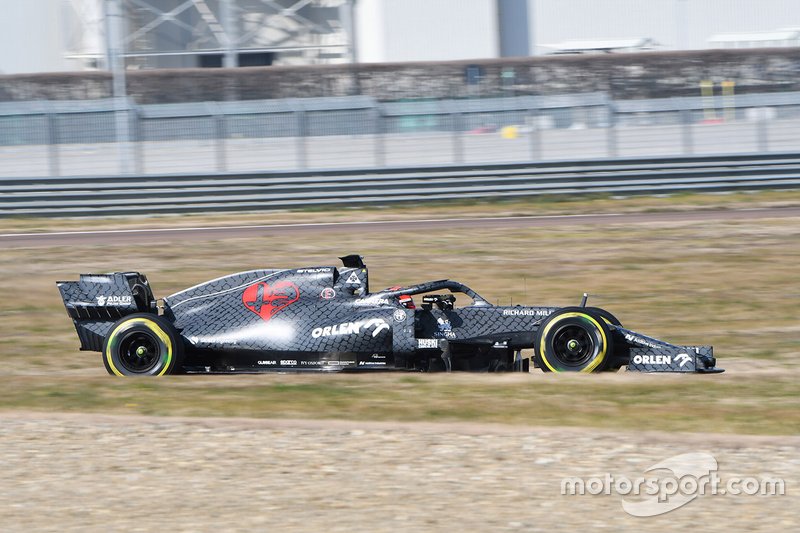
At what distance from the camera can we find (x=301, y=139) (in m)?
24.2

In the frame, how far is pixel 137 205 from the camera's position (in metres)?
23.8

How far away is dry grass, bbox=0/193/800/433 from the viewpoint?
8781 millimetres

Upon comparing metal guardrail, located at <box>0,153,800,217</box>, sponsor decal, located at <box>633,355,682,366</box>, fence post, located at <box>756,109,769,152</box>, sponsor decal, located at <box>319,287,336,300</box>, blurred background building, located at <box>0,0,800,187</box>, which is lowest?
sponsor decal, located at <box>633,355,682,366</box>

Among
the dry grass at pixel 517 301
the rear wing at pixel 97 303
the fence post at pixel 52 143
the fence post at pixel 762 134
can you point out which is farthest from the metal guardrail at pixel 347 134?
the rear wing at pixel 97 303

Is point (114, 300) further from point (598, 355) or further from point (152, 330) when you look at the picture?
point (598, 355)

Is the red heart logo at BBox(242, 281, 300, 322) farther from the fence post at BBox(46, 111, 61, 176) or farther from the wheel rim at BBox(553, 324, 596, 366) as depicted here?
the fence post at BBox(46, 111, 61, 176)

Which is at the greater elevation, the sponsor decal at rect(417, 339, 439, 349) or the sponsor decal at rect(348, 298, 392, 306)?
the sponsor decal at rect(348, 298, 392, 306)

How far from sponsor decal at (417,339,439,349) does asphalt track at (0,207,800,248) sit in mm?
11225

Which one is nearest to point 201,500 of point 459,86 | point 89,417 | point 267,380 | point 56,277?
point 89,417

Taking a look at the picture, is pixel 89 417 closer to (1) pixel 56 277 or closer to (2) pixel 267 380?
(2) pixel 267 380

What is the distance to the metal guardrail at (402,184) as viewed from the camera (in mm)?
23859

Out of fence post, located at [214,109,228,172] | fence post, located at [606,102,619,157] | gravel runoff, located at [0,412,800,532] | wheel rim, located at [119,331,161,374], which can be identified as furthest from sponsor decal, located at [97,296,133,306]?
fence post, located at [606,102,619,157]

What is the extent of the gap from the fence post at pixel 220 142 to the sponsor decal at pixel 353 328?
14724 mm

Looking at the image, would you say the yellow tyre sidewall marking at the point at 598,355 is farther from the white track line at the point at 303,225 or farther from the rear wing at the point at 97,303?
the white track line at the point at 303,225
